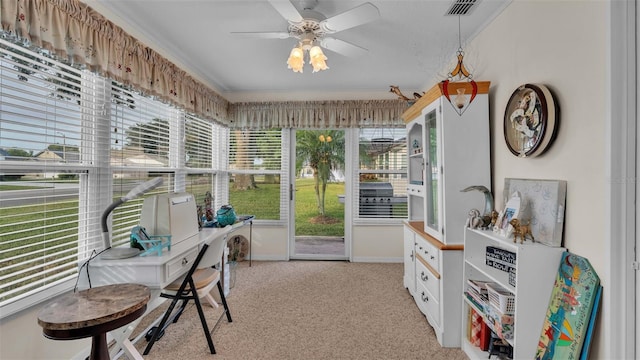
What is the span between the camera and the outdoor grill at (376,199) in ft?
13.1

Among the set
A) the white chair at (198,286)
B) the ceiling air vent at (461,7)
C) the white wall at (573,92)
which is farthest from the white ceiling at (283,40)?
the white chair at (198,286)

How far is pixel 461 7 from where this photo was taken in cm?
196

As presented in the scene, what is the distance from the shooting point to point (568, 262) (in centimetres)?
137

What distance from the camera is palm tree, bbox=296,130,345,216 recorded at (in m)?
4.12

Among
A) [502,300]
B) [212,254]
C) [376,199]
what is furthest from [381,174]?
[212,254]

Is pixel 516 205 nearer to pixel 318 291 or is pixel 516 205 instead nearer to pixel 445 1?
pixel 445 1

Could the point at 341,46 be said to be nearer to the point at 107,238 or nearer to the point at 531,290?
the point at 531,290

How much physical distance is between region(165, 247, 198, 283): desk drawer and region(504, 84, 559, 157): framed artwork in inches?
92.7

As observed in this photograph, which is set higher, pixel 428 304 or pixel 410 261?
pixel 410 261

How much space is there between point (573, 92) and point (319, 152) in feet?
10.1

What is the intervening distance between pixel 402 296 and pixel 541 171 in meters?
1.80

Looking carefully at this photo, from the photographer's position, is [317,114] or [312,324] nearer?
[312,324]

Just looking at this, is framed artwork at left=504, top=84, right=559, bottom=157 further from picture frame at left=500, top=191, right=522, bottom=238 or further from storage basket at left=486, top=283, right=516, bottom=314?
storage basket at left=486, top=283, right=516, bottom=314

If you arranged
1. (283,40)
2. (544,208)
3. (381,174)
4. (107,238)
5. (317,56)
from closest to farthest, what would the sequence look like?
1. (544,208)
2. (107,238)
3. (317,56)
4. (283,40)
5. (381,174)
